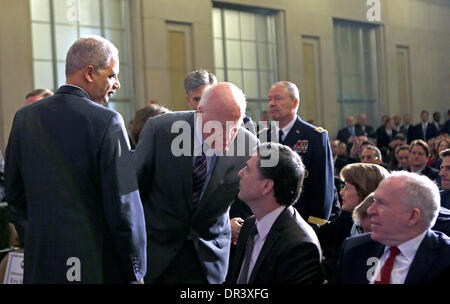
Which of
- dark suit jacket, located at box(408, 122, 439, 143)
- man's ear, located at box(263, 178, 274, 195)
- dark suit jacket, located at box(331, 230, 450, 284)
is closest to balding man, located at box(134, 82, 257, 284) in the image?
man's ear, located at box(263, 178, 274, 195)

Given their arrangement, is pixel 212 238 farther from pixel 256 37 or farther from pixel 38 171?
pixel 256 37

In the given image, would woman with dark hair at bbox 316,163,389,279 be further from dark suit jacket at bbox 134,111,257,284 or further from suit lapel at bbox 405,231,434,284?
suit lapel at bbox 405,231,434,284

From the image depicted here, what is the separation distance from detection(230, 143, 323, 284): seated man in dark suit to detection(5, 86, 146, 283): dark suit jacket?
504mm

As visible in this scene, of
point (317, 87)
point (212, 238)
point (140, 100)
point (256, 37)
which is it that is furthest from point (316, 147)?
point (317, 87)

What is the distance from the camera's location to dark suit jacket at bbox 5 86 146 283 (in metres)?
3.00

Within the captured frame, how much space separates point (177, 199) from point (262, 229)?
0.66m

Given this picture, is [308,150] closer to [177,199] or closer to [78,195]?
[177,199]

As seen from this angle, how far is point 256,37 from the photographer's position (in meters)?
17.2

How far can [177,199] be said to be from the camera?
12.0ft

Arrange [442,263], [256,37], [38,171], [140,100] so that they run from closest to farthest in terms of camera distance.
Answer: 1. [442,263]
2. [38,171]
3. [140,100]
4. [256,37]

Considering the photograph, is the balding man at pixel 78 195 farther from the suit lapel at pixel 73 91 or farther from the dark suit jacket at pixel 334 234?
the dark suit jacket at pixel 334 234

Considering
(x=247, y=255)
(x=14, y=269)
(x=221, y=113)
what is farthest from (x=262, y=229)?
(x=14, y=269)
